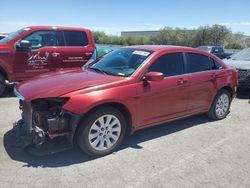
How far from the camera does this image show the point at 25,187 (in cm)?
334

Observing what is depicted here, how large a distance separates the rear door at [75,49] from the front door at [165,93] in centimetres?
401

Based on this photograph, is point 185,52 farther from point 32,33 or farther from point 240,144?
point 32,33

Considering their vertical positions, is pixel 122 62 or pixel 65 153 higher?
pixel 122 62

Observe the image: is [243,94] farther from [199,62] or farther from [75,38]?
[75,38]

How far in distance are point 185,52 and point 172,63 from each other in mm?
461

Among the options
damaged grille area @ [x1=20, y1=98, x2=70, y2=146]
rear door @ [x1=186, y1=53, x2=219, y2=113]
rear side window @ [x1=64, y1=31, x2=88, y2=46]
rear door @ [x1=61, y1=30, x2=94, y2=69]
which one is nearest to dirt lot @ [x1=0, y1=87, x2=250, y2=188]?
damaged grille area @ [x1=20, y1=98, x2=70, y2=146]

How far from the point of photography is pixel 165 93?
480 cm

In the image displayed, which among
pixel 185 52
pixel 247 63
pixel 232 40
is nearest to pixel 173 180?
pixel 185 52

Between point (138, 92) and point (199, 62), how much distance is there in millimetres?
1839

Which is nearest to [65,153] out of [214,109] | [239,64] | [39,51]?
[214,109]

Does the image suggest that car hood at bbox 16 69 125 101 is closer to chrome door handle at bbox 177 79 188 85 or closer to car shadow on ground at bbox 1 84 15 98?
chrome door handle at bbox 177 79 188 85

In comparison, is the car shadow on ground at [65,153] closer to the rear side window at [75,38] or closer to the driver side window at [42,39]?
the driver side window at [42,39]

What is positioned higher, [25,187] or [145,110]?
[145,110]

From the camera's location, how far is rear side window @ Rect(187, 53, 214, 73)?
5.41 meters
